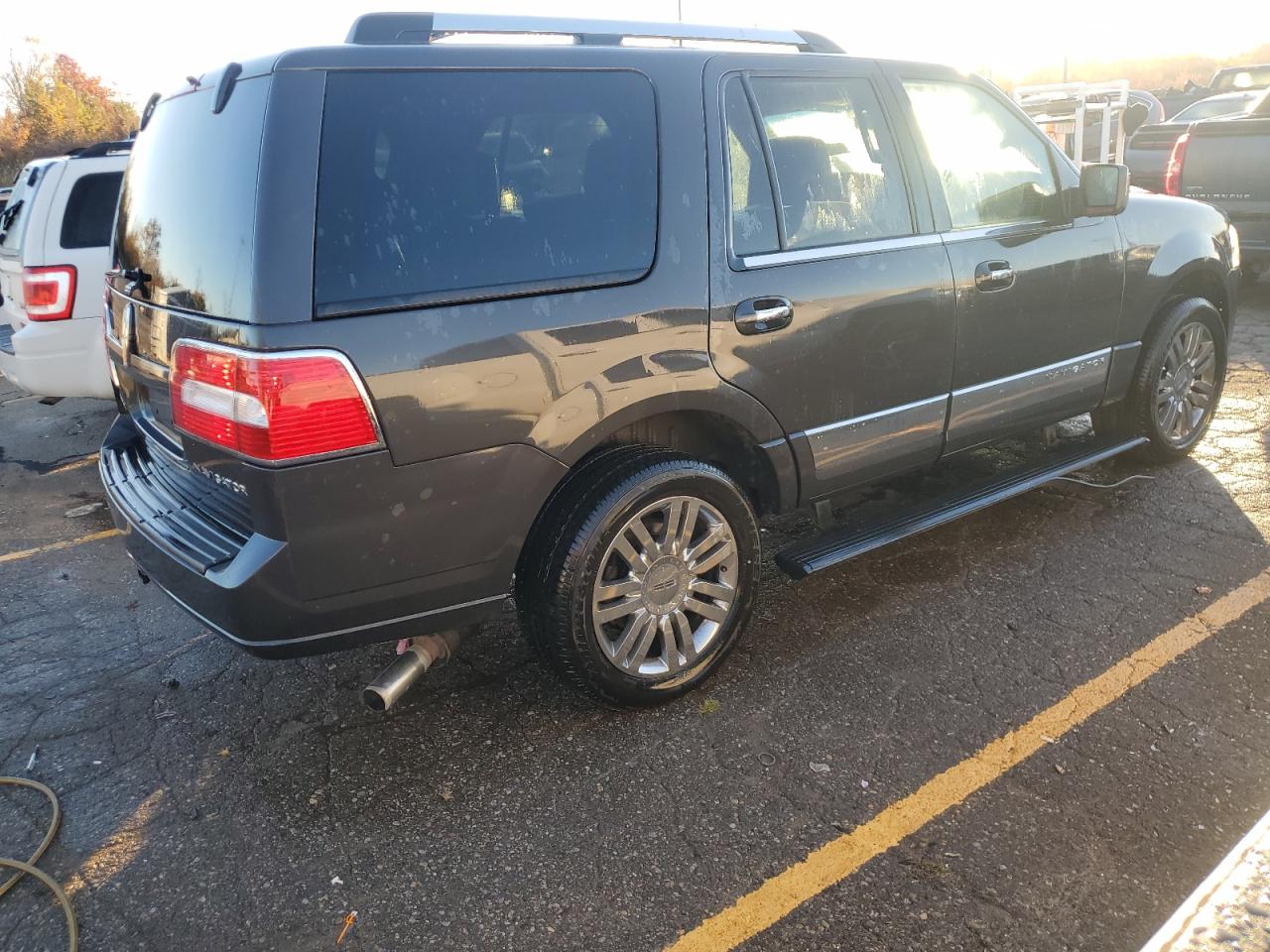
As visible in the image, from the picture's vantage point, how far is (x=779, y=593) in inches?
157

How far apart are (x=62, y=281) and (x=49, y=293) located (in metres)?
0.10

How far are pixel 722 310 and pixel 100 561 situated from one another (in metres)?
3.32

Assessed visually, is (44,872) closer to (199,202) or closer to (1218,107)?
(199,202)

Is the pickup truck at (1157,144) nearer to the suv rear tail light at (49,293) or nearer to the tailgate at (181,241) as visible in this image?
the suv rear tail light at (49,293)

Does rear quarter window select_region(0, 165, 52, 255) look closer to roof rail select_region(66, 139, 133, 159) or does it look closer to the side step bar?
roof rail select_region(66, 139, 133, 159)

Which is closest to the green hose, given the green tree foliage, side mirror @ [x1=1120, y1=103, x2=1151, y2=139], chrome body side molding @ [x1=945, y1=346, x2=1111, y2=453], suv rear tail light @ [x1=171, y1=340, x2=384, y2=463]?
suv rear tail light @ [x1=171, y1=340, x2=384, y2=463]

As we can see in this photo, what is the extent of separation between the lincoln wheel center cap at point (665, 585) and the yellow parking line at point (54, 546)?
9.85 ft

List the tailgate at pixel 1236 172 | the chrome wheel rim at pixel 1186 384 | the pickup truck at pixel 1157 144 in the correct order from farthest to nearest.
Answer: the pickup truck at pixel 1157 144
the tailgate at pixel 1236 172
the chrome wheel rim at pixel 1186 384

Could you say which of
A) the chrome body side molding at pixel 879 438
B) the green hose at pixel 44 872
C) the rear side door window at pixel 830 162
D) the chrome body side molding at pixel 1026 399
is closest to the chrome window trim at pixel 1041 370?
Result: the chrome body side molding at pixel 1026 399

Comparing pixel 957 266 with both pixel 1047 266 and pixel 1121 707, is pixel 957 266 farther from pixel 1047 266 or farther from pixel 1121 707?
pixel 1121 707

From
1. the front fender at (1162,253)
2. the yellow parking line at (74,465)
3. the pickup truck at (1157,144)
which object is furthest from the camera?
the pickup truck at (1157,144)

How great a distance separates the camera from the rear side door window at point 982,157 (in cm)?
374

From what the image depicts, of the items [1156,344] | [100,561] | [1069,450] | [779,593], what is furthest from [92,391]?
[1156,344]

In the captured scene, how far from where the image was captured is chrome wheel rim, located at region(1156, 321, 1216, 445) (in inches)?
188
